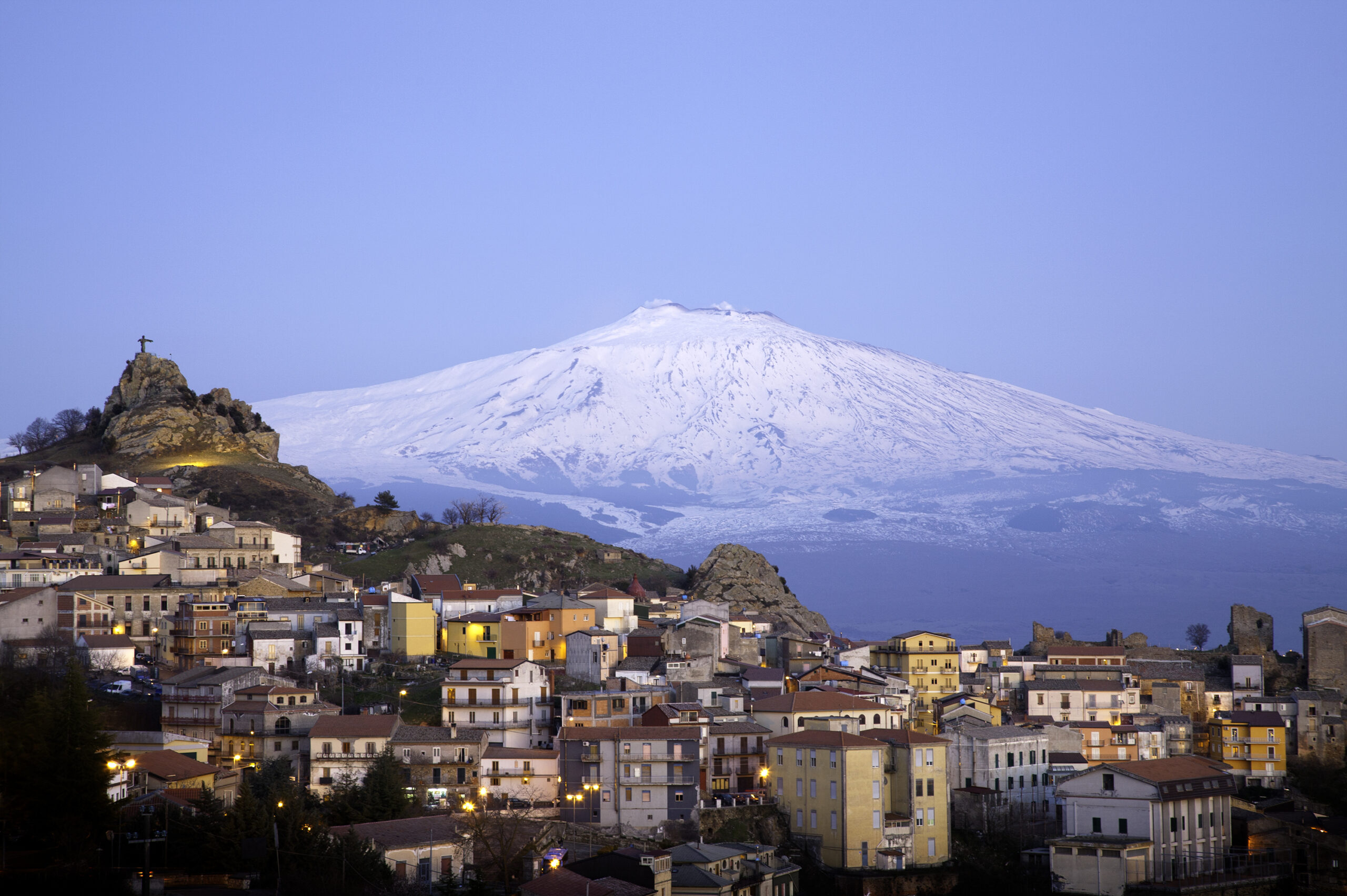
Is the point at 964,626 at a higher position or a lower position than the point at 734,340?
lower

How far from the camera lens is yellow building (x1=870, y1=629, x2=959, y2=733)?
49031mm

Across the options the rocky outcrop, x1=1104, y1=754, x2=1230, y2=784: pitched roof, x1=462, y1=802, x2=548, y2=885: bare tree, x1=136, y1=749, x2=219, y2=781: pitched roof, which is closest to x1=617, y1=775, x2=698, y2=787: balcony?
x1=462, y1=802, x2=548, y2=885: bare tree

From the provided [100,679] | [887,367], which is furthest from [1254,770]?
[887,367]

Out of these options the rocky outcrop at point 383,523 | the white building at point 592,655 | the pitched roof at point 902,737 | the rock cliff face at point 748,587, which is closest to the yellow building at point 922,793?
the pitched roof at point 902,737

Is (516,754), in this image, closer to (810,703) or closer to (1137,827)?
(810,703)

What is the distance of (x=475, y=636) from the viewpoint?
46.4m

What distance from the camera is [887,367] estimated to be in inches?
7475

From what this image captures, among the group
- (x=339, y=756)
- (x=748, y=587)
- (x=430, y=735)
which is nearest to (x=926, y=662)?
(x=748, y=587)

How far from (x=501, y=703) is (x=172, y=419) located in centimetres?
4403

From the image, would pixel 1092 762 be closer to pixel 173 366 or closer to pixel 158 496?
pixel 158 496

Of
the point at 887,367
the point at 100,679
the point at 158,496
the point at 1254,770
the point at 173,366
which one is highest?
the point at 887,367

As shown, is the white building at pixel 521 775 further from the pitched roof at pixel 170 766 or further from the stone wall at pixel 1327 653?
the stone wall at pixel 1327 653

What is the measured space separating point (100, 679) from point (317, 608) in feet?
24.5

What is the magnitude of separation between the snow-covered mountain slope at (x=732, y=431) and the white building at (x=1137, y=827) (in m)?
114
